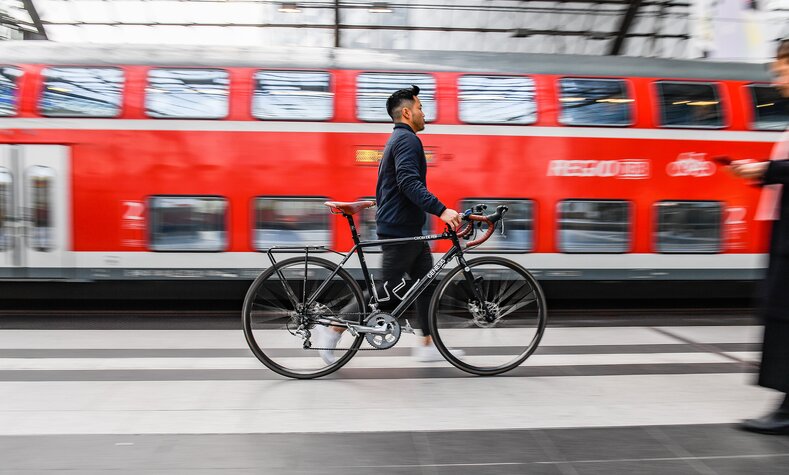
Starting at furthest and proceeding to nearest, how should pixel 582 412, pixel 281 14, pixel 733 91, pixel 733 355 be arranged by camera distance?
1. pixel 281 14
2. pixel 733 91
3. pixel 733 355
4. pixel 582 412

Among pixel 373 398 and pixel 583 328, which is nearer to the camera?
pixel 373 398

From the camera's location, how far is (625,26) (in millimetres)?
17719

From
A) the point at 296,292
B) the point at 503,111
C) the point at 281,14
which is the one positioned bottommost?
the point at 296,292

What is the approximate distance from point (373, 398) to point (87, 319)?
161 inches

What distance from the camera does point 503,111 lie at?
7395 millimetres

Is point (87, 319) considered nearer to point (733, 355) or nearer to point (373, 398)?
point (373, 398)

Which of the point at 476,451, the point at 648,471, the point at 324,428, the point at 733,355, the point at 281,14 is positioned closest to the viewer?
the point at 648,471

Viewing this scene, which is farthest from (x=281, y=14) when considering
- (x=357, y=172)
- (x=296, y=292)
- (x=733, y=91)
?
(x=296, y=292)

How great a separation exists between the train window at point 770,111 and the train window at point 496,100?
8.54ft

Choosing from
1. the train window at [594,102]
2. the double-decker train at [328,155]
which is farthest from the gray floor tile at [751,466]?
the train window at [594,102]

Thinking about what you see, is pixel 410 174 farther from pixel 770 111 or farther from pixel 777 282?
pixel 770 111

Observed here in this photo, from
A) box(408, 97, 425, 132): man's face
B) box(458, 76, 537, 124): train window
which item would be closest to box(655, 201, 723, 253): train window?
box(458, 76, 537, 124): train window

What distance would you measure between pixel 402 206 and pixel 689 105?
4610 mm

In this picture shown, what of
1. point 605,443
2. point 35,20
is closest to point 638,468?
point 605,443
